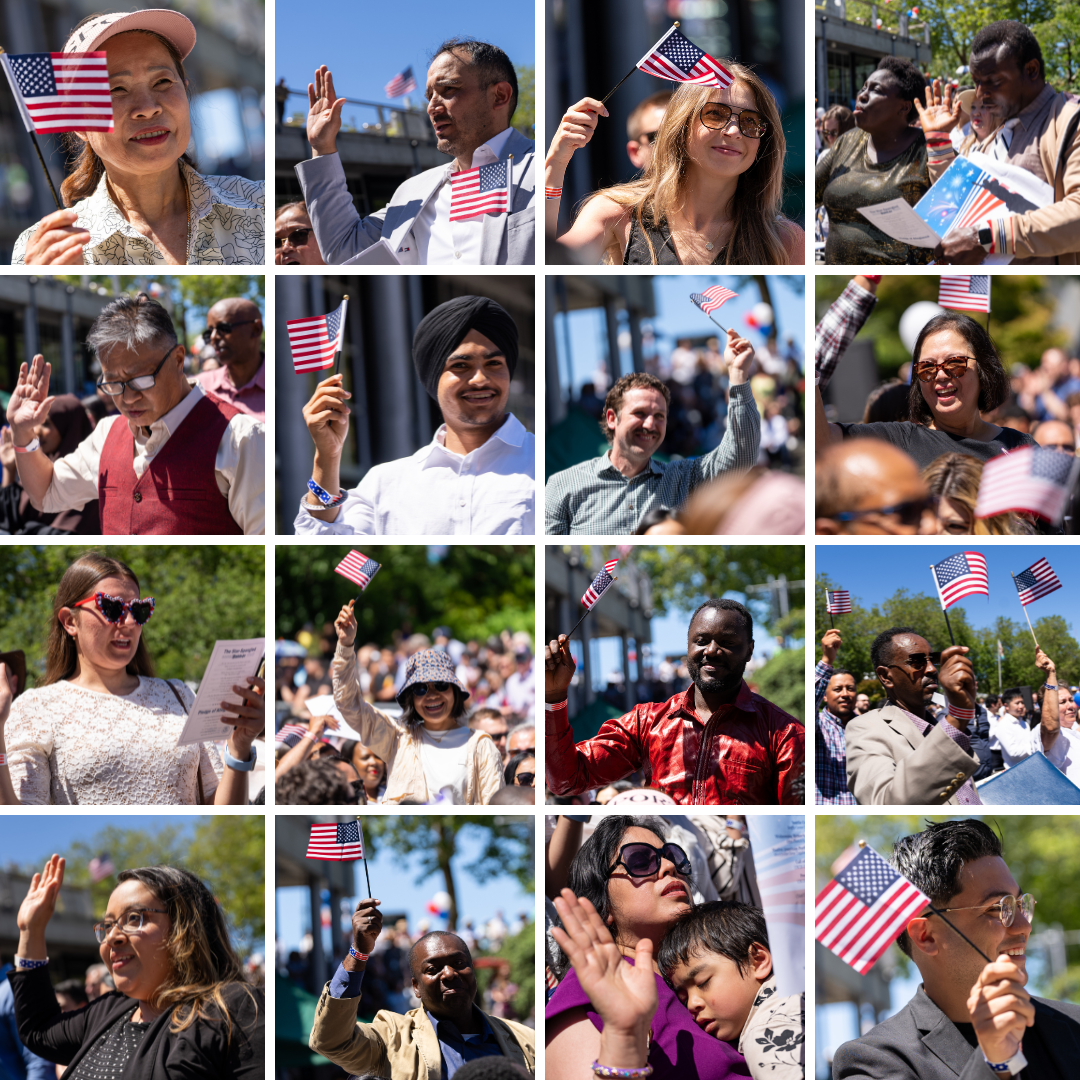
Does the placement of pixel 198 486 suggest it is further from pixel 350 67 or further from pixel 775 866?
pixel 775 866

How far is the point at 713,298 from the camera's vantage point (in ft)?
13.6

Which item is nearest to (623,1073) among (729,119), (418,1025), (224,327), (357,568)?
(418,1025)

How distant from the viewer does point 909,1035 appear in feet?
11.9

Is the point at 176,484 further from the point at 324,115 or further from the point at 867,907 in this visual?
the point at 867,907

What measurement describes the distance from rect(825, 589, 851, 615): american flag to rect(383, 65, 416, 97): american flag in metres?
2.40

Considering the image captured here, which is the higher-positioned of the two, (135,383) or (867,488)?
(135,383)

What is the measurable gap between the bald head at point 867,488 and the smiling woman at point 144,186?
2.25 metres

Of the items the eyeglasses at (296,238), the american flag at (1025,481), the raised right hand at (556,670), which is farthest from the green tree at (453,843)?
the eyeglasses at (296,238)

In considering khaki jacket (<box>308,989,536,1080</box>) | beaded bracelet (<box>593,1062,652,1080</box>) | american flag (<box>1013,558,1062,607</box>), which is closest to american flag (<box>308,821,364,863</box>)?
khaki jacket (<box>308,989,536,1080</box>)

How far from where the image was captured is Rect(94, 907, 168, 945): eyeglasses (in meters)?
4.03

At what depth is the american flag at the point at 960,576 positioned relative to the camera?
418 centimetres

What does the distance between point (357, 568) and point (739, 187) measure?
1.95 m

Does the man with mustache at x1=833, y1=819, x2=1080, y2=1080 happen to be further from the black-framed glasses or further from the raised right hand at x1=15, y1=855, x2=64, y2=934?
the black-framed glasses

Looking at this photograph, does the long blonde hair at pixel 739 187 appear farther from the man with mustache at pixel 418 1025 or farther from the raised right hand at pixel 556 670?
the man with mustache at pixel 418 1025
